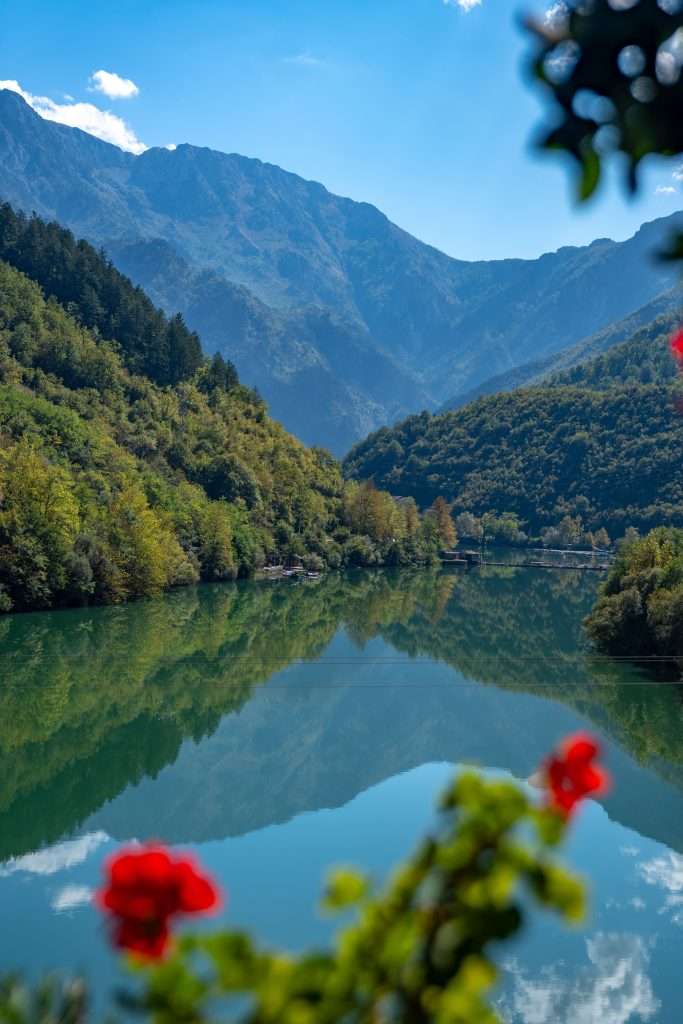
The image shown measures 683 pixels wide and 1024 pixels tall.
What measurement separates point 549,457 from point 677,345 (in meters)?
99.8

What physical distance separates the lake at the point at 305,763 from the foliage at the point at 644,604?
99 cm

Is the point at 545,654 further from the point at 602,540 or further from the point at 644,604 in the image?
the point at 602,540

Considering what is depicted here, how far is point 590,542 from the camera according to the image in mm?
87500

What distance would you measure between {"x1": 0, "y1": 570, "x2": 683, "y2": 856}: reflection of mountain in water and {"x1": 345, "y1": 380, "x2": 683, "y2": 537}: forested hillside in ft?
169

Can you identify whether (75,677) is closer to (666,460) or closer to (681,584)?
(681,584)

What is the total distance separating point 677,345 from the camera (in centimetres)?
162

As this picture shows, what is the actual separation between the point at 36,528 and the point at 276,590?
677 inches

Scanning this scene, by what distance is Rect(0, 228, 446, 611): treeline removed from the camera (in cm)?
3812

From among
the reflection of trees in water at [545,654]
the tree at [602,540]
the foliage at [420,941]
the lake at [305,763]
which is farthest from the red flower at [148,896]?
the tree at [602,540]

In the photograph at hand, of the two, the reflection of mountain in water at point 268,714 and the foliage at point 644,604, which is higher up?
the foliage at point 644,604

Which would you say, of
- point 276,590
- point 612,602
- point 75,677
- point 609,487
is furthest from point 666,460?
point 75,677

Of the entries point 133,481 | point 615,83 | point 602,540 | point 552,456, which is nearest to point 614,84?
point 615,83

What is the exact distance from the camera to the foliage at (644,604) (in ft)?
88.6

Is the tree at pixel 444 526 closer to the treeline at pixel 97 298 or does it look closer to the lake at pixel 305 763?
the treeline at pixel 97 298
